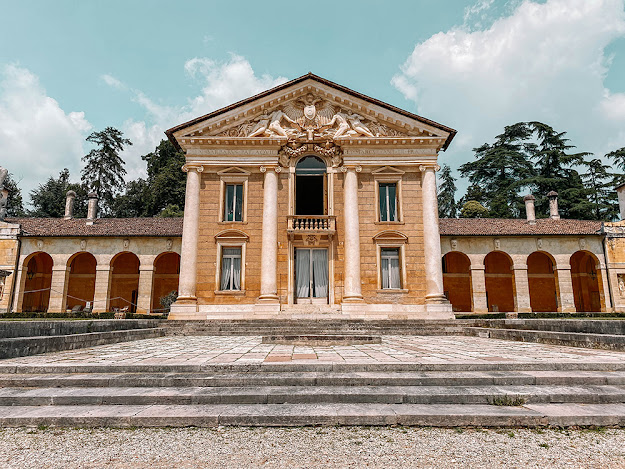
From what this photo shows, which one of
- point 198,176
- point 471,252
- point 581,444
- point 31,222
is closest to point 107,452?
point 581,444

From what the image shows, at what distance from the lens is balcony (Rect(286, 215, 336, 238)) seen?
21.1m

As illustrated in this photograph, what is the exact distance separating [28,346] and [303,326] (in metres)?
9.59

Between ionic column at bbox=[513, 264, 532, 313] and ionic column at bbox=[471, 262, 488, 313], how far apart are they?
2079 millimetres

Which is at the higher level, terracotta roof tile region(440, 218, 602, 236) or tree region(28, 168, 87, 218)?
tree region(28, 168, 87, 218)

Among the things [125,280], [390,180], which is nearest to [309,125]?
[390,180]

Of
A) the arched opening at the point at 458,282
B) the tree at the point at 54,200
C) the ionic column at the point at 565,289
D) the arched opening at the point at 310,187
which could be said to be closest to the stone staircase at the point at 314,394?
the arched opening at the point at 310,187

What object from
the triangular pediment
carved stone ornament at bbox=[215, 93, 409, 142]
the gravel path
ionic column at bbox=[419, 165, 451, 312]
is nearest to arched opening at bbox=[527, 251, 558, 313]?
ionic column at bbox=[419, 165, 451, 312]

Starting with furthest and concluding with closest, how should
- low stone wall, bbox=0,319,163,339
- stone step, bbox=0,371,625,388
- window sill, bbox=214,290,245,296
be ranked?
1. window sill, bbox=214,290,245,296
2. low stone wall, bbox=0,319,163,339
3. stone step, bbox=0,371,625,388

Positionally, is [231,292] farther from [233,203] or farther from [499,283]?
[499,283]

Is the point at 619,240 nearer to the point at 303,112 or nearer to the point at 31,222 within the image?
the point at 303,112

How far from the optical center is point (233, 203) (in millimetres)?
21984

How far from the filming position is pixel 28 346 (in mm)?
9000

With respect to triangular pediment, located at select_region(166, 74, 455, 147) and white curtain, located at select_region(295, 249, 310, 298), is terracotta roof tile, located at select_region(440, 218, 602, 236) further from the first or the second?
white curtain, located at select_region(295, 249, 310, 298)

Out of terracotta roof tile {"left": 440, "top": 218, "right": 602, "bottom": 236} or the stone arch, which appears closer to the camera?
terracotta roof tile {"left": 440, "top": 218, "right": 602, "bottom": 236}
